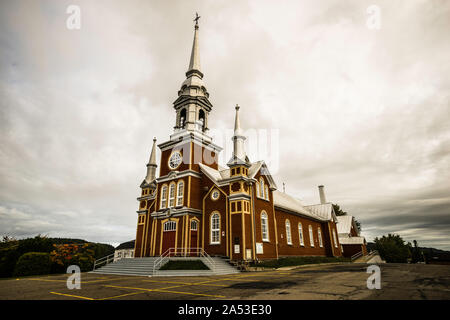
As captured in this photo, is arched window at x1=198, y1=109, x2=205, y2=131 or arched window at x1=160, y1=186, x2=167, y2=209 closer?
arched window at x1=160, y1=186, x2=167, y2=209

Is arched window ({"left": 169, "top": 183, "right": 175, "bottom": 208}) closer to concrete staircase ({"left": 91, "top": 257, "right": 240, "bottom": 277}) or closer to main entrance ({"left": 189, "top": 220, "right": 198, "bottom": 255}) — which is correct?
main entrance ({"left": 189, "top": 220, "right": 198, "bottom": 255})

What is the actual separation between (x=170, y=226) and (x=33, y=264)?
11.0 metres

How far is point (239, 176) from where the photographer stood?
2173 cm

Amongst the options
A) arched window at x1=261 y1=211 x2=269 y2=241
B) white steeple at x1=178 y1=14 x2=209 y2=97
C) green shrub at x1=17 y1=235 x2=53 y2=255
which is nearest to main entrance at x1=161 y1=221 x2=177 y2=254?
arched window at x1=261 y1=211 x2=269 y2=241

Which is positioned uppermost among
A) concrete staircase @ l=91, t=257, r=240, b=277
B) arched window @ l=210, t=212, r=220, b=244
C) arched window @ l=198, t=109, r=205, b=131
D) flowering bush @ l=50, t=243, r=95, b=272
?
arched window @ l=198, t=109, r=205, b=131

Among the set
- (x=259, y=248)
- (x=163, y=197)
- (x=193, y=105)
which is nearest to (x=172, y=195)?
(x=163, y=197)

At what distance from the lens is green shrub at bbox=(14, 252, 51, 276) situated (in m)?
17.6

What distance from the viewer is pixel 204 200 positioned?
2395 cm

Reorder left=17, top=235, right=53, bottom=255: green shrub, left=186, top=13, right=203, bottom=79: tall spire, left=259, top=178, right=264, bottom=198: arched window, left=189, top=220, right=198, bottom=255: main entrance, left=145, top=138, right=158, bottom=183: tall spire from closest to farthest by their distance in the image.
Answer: left=17, top=235, right=53, bottom=255: green shrub < left=189, top=220, right=198, bottom=255: main entrance < left=259, top=178, right=264, bottom=198: arched window < left=186, top=13, right=203, bottom=79: tall spire < left=145, top=138, right=158, bottom=183: tall spire

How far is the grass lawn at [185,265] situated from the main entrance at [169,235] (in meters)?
4.74

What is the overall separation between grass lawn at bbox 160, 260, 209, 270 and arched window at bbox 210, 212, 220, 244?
4.20 meters
